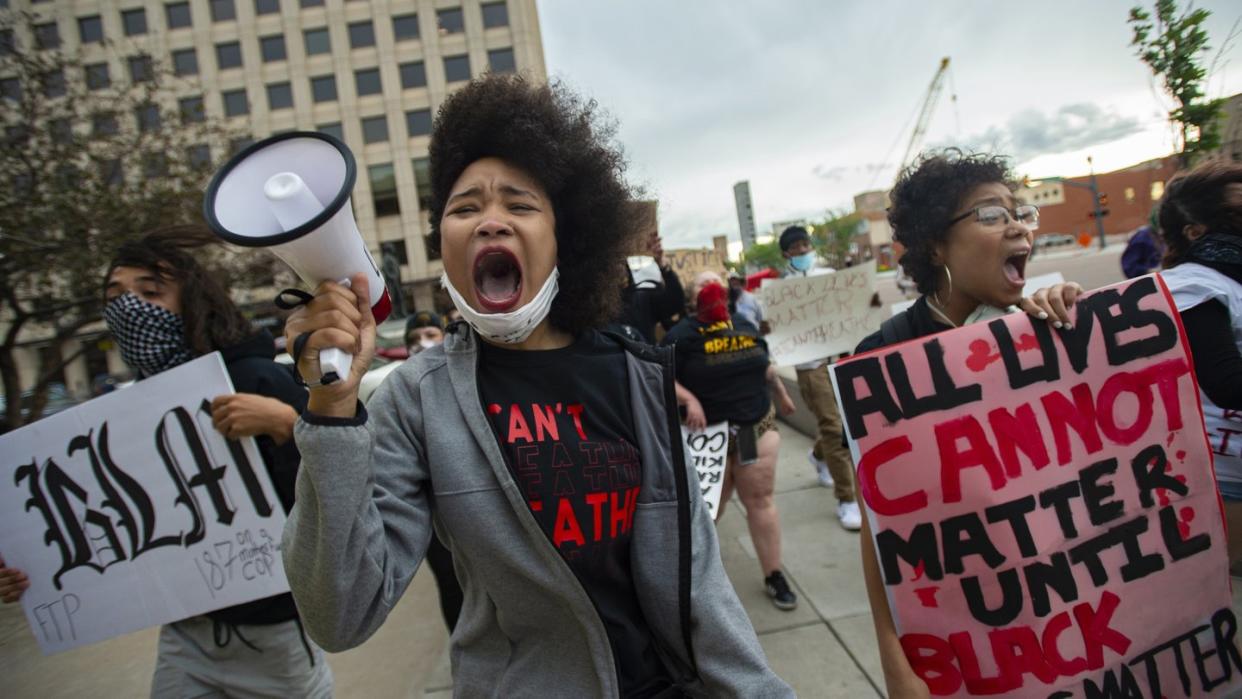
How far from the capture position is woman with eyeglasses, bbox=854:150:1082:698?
5.86ft

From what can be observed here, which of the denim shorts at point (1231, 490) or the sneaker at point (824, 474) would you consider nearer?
the denim shorts at point (1231, 490)

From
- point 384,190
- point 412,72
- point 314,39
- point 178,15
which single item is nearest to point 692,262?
point 384,190

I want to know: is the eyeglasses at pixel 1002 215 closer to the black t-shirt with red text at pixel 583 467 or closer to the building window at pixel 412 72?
the black t-shirt with red text at pixel 583 467

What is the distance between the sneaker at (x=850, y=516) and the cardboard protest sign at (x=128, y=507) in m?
3.52

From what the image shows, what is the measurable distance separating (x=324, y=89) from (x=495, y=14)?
32.7 ft

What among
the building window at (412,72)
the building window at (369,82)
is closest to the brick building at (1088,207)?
the building window at (412,72)

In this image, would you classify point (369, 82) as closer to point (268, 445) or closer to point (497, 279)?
point (268, 445)

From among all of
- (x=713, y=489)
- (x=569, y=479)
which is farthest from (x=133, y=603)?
(x=713, y=489)

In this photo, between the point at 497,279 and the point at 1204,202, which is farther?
the point at 1204,202

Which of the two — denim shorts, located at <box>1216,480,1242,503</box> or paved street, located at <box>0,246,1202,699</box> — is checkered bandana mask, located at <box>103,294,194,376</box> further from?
denim shorts, located at <box>1216,480,1242,503</box>

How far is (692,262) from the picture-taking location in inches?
258

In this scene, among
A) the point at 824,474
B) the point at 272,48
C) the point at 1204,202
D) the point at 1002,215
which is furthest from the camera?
the point at 272,48

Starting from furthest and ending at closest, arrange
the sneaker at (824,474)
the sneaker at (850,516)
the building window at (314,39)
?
the building window at (314,39), the sneaker at (824,474), the sneaker at (850,516)

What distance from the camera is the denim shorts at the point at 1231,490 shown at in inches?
82.8
